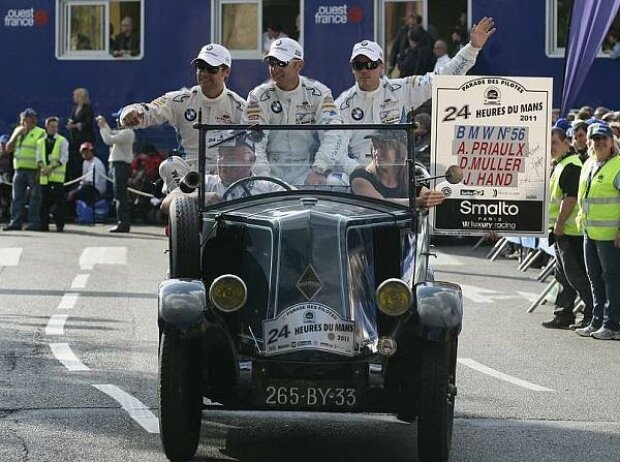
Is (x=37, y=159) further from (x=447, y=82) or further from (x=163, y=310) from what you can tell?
(x=163, y=310)

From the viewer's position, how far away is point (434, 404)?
7262mm

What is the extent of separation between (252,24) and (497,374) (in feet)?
46.8

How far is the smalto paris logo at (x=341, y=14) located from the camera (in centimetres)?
2348

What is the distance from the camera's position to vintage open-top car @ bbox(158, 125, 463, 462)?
7211mm

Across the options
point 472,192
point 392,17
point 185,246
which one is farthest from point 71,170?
point 185,246

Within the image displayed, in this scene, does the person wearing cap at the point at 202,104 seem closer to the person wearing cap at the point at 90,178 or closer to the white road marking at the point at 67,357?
the white road marking at the point at 67,357

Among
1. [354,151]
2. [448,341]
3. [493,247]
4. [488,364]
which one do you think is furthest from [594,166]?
[493,247]

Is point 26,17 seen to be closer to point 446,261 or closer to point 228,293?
point 446,261

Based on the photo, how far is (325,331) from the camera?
7.23m

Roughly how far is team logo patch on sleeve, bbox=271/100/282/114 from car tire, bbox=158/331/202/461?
105 inches

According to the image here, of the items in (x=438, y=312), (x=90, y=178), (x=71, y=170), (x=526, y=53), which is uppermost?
(x=526, y=53)

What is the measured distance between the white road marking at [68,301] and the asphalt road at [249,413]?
2 centimetres

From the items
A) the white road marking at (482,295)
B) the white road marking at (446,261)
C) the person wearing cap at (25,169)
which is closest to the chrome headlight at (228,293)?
the white road marking at (482,295)

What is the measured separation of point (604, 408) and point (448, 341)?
256cm
